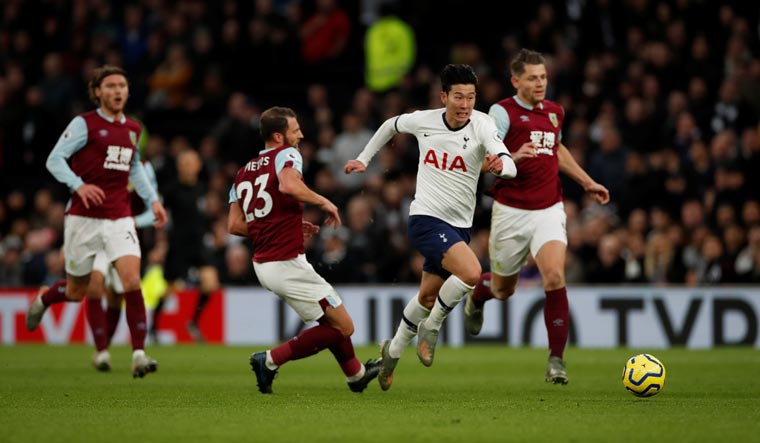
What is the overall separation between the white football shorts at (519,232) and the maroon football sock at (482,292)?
31 cm

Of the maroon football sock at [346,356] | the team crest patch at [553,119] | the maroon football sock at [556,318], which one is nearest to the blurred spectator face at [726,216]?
the team crest patch at [553,119]

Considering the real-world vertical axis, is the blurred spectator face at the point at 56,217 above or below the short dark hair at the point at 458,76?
below

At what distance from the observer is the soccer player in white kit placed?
31.2 feet

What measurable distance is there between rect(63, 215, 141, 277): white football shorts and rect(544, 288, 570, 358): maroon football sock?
3.70 meters

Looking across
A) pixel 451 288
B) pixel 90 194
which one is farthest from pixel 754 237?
pixel 90 194

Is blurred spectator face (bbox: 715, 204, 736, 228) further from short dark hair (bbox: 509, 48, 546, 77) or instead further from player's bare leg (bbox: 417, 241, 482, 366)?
player's bare leg (bbox: 417, 241, 482, 366)

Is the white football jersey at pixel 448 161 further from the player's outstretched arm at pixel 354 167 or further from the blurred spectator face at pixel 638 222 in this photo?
the blurred spectator face at pixel 638 222

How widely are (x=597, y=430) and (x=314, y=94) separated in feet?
45.0

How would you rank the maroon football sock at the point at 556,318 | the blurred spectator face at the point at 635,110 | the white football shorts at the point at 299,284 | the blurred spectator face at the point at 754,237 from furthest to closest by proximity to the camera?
the blurred spectator face at the point at 635,110 < the blurred spectator face at the point at 754,237 < the maroon football sock at the point at 556,318 < the white football shorts at the point at 299,284

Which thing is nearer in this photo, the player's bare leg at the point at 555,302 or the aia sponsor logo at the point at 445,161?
the aia sponsor logo at the point at 445,161

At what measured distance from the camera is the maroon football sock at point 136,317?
1092 centimetres

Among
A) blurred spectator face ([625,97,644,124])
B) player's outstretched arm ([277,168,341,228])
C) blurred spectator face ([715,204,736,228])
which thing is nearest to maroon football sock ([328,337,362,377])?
player's outstretched arm ([277,168,341,228])

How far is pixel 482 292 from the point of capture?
11.1 meters

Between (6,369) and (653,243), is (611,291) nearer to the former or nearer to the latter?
(653,243)
